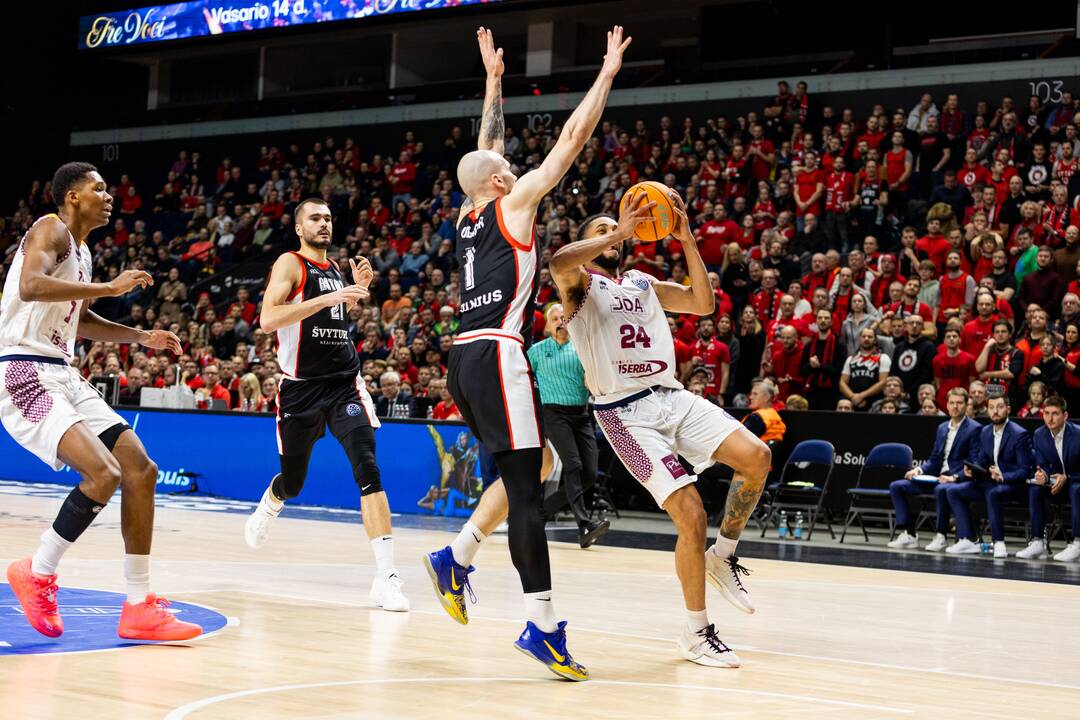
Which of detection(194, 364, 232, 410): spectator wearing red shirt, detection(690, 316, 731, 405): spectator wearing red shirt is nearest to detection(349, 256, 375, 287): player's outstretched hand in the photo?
detection(690, 316, 731, 405): spectator wearing red shirt

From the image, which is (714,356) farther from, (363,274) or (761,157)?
(363,274)

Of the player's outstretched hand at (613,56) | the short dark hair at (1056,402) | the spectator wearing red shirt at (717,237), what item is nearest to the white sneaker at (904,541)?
the short dark hair at (1056,402)

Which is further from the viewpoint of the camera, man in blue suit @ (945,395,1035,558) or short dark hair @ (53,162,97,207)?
man in blue suit @ (945,395,1035,558)

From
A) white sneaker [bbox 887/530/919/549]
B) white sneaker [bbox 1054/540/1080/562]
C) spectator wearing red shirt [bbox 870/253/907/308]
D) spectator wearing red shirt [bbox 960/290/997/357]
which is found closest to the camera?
white sneaker [bbox 1054/540/1080/562]

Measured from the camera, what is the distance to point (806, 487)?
43.2 ft

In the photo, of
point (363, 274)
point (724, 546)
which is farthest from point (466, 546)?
point (363, 274)

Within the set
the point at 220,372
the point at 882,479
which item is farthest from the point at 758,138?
the point at 220,372

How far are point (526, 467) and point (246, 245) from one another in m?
20.7

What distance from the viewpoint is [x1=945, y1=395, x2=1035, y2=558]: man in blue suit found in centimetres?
1220

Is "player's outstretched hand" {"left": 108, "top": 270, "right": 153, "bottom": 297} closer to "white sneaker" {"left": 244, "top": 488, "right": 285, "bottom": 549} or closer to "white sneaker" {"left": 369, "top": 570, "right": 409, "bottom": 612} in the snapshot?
"white sneaker" {"left": 369, "top": 570, "right": 409, "bottom": 612}

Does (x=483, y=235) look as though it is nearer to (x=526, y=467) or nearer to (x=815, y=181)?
(x=526, y=467)

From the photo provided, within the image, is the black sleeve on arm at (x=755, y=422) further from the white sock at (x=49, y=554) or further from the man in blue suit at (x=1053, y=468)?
the white sock at (x=49, y=554)

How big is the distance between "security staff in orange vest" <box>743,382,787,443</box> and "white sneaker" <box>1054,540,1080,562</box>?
3051 millimetres

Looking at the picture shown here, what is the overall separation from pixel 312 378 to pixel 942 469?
7311mm
